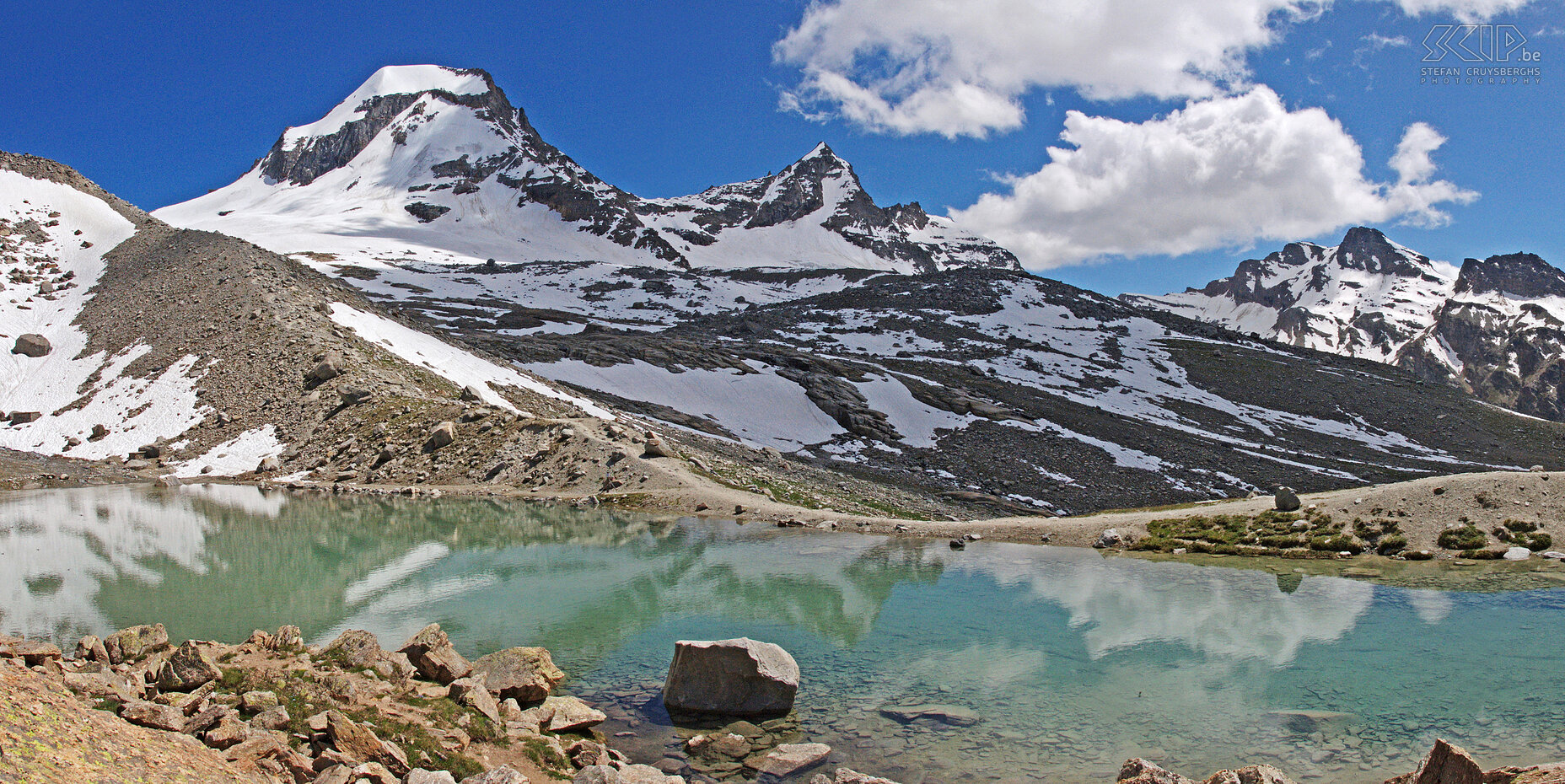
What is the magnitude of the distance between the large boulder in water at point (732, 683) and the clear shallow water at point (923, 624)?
57cm

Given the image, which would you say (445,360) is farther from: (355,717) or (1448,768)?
(1448,768)

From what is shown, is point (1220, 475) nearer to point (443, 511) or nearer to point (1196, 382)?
point (1196, 382)

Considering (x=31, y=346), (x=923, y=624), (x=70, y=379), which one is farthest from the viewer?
(x=31, y=346)

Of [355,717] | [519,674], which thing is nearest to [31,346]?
[519,674]

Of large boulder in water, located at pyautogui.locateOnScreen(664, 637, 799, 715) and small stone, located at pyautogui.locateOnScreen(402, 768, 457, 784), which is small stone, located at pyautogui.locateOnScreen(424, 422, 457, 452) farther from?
small stone, located at pyautogui.locateOnScreen(402, 768, 457, 784)

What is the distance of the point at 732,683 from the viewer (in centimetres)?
1120

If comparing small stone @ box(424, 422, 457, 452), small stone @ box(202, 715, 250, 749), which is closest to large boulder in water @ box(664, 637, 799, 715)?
small stone @ box(202, 715, 250, 749)

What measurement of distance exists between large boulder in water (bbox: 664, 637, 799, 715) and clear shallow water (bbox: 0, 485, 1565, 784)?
0.57m

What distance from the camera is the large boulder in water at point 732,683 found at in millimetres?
11172

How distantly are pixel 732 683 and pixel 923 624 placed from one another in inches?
226

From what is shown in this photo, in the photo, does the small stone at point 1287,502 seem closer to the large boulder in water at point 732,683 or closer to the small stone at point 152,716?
the large boulder in water at point 732,683

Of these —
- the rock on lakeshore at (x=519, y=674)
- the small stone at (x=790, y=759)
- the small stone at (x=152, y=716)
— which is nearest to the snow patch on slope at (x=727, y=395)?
the rock on lakeshore at (x=519, y=674)

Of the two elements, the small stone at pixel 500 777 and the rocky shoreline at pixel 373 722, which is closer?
the rocky shoreline at pixel 373 722

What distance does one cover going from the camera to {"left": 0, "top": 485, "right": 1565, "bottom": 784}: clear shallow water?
10359 mm
